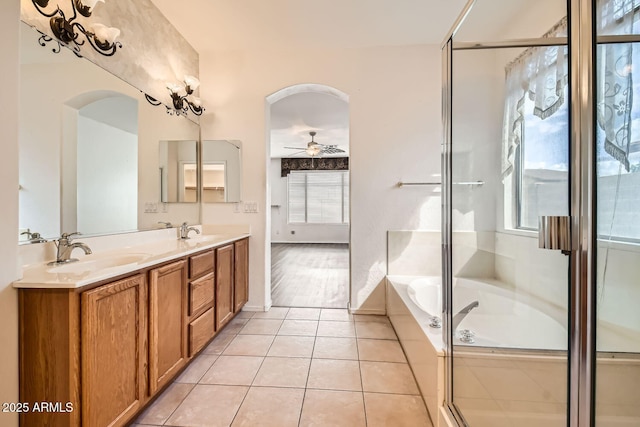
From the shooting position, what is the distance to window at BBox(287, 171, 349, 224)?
796 centimetres

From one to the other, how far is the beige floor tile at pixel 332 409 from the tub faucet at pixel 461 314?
0.67m

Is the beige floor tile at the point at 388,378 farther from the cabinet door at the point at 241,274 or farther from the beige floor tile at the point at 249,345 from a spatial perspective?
the cabinet door at the point at 241,274

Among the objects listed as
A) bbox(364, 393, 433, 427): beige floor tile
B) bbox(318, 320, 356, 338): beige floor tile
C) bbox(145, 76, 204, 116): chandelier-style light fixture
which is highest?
bbox(145, 76, 204, 116): chandelier-style light fixture

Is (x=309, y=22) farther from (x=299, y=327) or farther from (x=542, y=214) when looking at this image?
(x=299, y=327)

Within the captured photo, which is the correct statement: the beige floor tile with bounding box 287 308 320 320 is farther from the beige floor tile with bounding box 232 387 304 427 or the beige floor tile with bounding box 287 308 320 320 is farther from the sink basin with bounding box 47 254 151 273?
the sink basin with bounding box 47 254 151 273

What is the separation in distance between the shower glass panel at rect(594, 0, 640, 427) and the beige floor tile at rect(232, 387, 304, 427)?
124cm

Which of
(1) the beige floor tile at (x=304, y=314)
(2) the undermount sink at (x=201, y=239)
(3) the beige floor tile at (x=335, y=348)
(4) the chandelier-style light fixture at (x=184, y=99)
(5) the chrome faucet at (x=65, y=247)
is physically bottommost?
(3) the beige floor tile at (x=335, y=348)

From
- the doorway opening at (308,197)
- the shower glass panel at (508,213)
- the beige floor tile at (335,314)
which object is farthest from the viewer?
the doorway opening at (308,197)

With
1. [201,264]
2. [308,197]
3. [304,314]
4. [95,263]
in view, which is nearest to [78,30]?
[95,263]

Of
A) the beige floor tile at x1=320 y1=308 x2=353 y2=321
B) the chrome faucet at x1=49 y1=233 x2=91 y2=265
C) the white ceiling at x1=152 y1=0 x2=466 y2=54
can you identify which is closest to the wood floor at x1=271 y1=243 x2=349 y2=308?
the beige floor tile at x1=320 y1=308 x2=353 y2=321

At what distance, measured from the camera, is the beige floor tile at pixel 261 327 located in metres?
2.38

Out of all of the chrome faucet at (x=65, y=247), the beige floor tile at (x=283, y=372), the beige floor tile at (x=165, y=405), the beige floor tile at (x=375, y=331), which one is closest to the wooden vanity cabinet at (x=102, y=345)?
the beige floor tile at (x=165, y=405)

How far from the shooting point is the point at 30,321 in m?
1.04

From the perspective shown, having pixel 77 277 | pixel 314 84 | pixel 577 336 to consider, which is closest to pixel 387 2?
pixel 314 84
